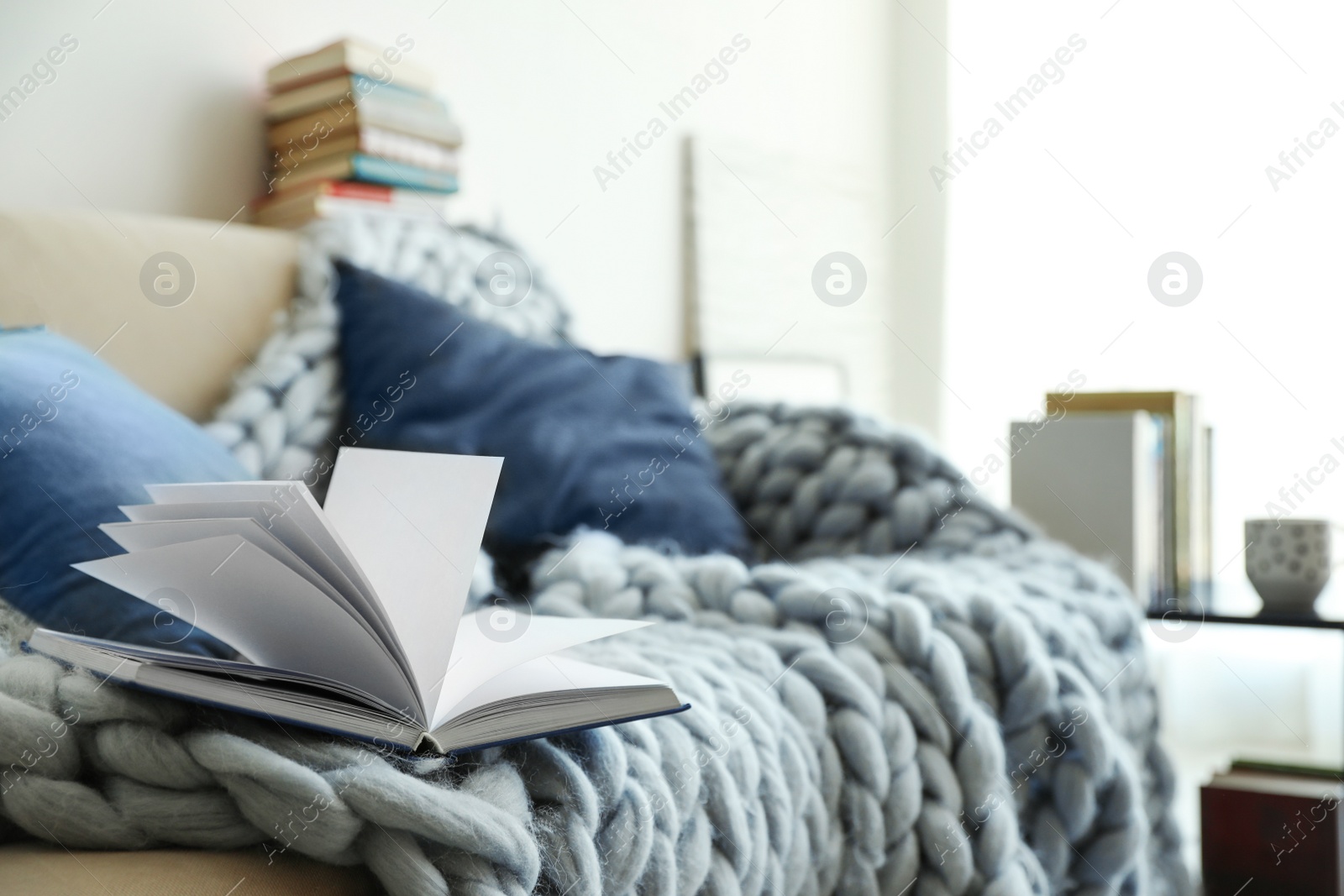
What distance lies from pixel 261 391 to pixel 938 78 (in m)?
2.50

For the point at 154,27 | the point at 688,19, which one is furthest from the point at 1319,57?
the point at 154,27

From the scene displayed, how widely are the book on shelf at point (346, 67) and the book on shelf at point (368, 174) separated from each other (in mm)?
110

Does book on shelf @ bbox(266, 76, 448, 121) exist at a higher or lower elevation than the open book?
higher

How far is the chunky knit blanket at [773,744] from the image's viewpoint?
416 millimetres

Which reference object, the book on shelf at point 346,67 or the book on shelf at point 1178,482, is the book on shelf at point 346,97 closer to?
the book on shelf at point 346,67

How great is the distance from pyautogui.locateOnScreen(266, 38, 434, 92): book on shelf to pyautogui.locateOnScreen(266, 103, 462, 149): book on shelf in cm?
4

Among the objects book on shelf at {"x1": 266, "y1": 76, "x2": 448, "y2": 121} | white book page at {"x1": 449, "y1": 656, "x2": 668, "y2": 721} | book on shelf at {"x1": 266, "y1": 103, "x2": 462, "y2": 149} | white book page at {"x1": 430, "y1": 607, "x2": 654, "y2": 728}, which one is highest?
book on shelf at {"x1": 266, "y1": 76, "x2": 448, "y2": 121}

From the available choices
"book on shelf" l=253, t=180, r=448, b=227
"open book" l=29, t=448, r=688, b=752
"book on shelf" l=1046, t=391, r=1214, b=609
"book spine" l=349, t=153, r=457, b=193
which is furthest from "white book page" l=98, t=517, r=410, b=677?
"book on shelf" l=1046, t=391, r=1214, b=609

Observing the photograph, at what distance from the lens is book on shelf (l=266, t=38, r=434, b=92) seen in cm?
134

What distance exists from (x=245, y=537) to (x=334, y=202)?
1.00 meters

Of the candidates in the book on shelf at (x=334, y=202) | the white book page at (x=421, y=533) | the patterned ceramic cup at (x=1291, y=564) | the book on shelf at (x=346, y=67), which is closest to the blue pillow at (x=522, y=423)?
the book on shelf at (x=334, y=202)

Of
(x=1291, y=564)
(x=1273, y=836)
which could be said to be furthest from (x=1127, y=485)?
(x=1273, y=836)

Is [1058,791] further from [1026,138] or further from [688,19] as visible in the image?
[1026,138]

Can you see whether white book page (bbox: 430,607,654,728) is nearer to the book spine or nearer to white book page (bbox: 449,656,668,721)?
white book page (bbox: 449,656,668,721)
